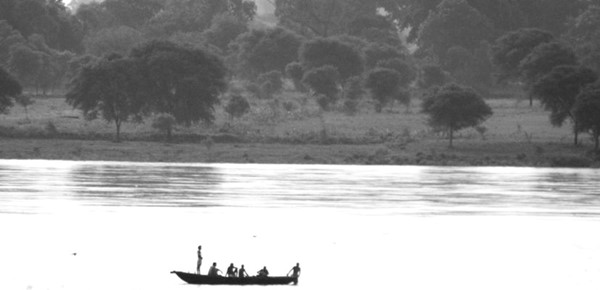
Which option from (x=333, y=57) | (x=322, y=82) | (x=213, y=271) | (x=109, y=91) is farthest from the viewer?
(x=333, y=57)

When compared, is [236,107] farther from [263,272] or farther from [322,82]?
[263,272]

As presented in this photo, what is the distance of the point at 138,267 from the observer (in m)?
52.4

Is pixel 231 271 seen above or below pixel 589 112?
below

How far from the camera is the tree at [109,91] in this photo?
137625 millimetres

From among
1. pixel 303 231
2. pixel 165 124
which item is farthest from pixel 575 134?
pixel 303 231

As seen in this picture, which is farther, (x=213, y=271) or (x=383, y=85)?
(x=383, y=85)

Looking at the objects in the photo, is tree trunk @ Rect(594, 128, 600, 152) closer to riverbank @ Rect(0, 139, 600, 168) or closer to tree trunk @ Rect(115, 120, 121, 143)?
→ riverbank @ Rect(0, 139, 600, 168)

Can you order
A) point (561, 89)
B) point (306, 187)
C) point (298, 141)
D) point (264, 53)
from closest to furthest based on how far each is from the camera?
1. point (306, 187)
2. point (298, 141)
3. point (561, 89)
4. point (264, 53)

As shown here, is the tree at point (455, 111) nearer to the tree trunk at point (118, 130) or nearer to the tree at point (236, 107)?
the tree at point (236, 107)

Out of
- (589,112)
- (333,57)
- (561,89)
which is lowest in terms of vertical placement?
(589,112)

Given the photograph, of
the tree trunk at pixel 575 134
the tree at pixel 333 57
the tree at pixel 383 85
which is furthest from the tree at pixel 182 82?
the tree trunk at pixel 575 134

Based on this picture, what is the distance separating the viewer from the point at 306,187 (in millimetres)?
91812

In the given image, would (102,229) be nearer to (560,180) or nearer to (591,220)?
(591,220)

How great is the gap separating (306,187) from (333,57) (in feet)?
299
